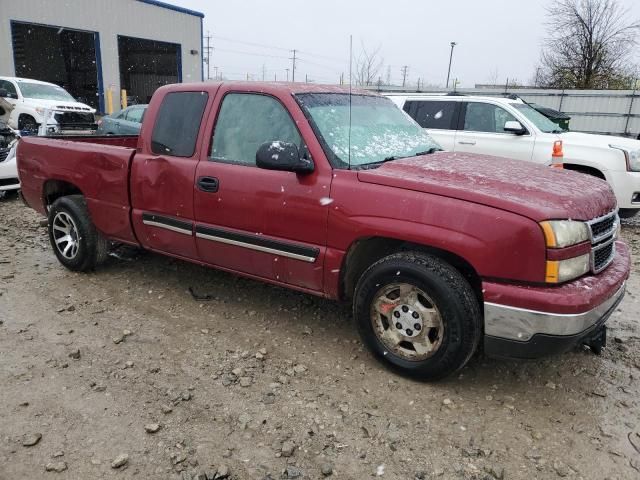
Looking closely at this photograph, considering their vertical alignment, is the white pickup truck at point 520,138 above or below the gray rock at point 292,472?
above

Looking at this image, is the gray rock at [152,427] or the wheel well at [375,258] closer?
the gray rock at [152,427]

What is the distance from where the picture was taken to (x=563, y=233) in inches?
105

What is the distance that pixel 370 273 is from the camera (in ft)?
10.4

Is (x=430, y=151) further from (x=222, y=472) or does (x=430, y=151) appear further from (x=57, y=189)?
(x=57, y=189)

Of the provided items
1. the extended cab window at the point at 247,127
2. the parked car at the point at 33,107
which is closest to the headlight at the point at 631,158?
the extended cab window at the point at 247,127

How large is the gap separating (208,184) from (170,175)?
41cm

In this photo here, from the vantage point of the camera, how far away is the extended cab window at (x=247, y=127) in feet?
11.6

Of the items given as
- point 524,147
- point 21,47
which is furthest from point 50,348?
point 21,47

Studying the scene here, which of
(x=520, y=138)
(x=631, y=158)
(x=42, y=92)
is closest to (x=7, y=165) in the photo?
(x=520, y=138)

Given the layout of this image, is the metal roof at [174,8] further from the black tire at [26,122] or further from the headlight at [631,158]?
the headlight at [631,158]

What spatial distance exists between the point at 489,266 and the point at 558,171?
1329 millimetres

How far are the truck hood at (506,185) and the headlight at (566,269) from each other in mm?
231

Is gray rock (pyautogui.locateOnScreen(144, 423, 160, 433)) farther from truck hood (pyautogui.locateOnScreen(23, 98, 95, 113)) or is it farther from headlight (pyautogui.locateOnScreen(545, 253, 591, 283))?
truck hood (pyautogui.locateOnScreen(23, 98, 95, 113))

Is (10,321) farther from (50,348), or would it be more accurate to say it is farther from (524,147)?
(524,147)
